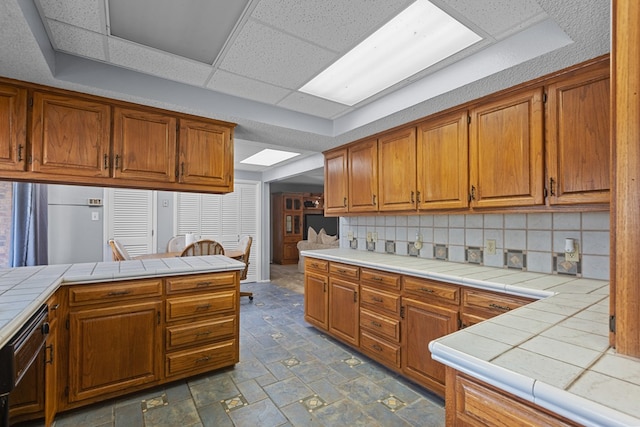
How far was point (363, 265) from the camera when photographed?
2.68m

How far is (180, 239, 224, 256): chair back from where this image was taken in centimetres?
396

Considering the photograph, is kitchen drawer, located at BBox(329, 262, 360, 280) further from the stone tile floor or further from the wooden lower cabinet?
the wooden lower cabinet

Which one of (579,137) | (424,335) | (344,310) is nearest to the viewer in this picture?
(579,137)

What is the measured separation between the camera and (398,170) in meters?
2.81

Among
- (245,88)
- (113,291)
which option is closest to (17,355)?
(113,291)

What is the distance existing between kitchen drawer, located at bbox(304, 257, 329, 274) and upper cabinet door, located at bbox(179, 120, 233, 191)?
126 centimetres

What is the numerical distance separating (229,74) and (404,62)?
125 centimetres

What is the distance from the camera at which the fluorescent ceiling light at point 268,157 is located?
4427 millimetres

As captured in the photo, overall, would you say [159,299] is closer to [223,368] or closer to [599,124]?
[223,368]

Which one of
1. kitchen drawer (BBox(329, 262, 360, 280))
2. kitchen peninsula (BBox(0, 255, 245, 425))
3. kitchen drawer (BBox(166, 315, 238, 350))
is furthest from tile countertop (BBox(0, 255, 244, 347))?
kitchen drawer (BBox(329, 262, 360, 280))

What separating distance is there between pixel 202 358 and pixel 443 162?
252 cm

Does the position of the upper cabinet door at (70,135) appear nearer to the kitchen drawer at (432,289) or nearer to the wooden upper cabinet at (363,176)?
the wooden upper cabinet at (363,176)

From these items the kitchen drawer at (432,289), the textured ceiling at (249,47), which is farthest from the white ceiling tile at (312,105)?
the kitchen drawer at (432,289)

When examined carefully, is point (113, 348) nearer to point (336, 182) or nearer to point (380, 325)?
point (380, 325)
